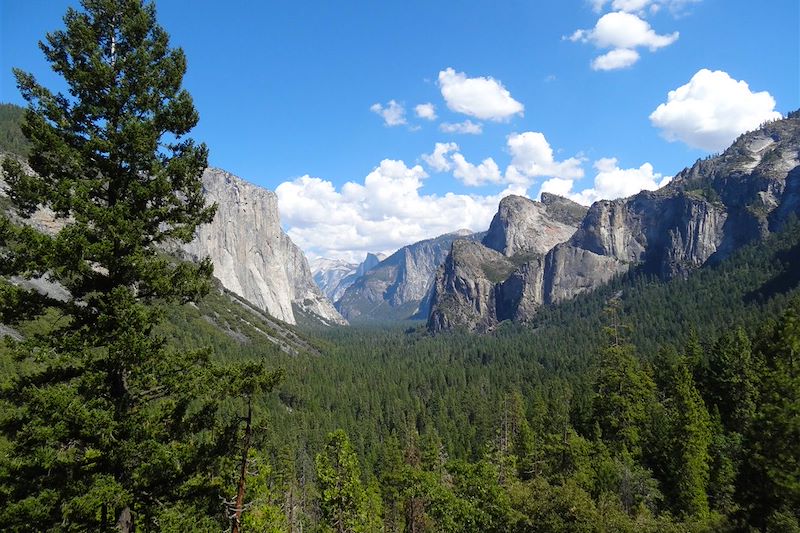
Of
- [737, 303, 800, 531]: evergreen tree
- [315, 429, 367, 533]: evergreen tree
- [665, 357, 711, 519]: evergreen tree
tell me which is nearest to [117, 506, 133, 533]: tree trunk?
[315, 429, 367, 533]: evergreen tree

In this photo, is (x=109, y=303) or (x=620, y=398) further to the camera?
(x=620, y=398)

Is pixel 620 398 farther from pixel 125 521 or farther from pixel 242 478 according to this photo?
pixel 125 521

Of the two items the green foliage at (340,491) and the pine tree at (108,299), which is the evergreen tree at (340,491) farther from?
the pine tree at (108,299)

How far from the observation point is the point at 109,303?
35.8 ft

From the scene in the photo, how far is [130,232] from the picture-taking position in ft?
36.6

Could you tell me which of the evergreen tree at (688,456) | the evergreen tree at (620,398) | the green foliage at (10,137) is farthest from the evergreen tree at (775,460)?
the green foliage at (10,137)

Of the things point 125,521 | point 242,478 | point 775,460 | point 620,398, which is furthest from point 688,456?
point 125,521

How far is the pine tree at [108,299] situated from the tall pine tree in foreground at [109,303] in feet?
0.11

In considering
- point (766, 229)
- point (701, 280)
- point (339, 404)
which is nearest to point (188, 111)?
point (339, 404)

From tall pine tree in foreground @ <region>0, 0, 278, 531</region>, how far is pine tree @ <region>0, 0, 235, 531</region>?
0.11 feet

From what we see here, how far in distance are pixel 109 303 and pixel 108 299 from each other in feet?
0.35

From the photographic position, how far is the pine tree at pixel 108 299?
392 inches

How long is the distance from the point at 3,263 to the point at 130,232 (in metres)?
2.53

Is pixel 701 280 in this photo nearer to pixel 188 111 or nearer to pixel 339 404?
pixel 339 404
